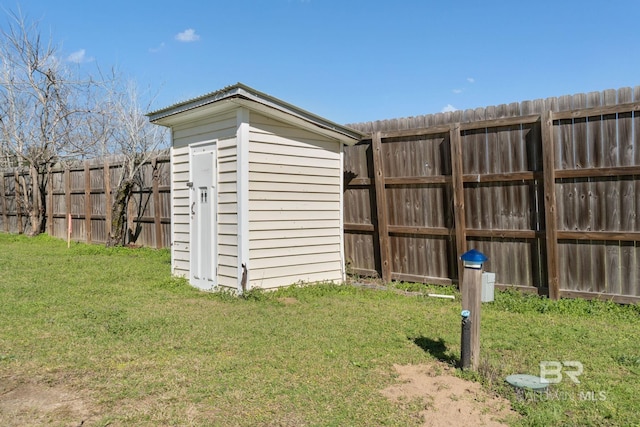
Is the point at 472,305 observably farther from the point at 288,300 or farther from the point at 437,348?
the point at 288,300

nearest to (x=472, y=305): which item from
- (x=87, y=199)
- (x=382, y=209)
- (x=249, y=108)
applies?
(x=382, y=209)

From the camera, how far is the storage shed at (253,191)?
21.5 ft

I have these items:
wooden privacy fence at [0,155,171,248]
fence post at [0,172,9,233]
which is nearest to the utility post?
wooden privacy fence at [0,155,171,248]

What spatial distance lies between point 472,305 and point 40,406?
3.15 m

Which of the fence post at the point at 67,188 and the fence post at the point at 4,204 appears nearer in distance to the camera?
the fence post at the point at 67,188

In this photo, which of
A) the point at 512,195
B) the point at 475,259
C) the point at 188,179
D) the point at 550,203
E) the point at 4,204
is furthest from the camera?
the point at 4,204

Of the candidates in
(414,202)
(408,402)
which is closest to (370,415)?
(408,402)

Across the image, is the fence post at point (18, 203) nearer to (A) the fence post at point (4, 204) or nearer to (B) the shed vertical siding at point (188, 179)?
(A) the fence post at point (4, 204)

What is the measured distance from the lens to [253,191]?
6629mm

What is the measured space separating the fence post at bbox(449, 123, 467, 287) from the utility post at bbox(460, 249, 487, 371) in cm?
293

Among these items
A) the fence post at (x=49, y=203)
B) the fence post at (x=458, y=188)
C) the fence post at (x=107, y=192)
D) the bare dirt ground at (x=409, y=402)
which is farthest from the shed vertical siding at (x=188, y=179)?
the fence post at (x=49, y=203)

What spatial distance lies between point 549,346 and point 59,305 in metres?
5.62

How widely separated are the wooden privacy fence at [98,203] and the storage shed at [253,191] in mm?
3696

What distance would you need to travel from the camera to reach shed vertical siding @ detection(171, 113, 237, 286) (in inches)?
264
